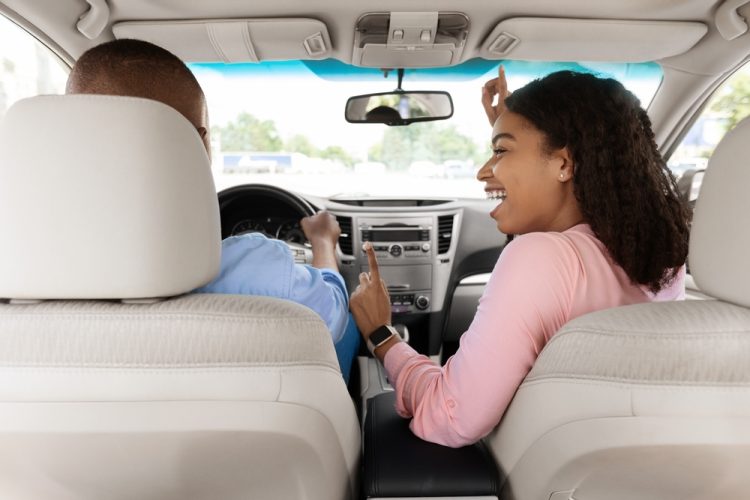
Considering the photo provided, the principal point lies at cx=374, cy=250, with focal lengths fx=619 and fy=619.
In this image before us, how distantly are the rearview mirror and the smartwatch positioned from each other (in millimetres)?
1785

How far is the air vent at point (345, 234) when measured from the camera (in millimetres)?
3658

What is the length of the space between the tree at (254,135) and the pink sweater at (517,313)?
3.17 metres

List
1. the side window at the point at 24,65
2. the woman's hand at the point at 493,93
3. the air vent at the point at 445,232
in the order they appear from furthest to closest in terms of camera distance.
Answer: the air vent at the point at 445,232 < the side window at the point at 24,65 < the woman's hand at the point at 493,93

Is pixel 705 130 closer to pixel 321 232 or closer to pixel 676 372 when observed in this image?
pixel 321 232

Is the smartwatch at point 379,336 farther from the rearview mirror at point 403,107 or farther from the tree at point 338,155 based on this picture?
the tree at point 338,155

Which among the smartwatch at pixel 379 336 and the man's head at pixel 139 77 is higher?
the man's head at pixel 139 77

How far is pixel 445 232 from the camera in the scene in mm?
3715

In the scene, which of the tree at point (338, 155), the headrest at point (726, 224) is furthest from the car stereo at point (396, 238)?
the headrest at point (726, 224)

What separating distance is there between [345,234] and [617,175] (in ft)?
7.56

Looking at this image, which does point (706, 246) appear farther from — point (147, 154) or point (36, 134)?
point (36, 134)

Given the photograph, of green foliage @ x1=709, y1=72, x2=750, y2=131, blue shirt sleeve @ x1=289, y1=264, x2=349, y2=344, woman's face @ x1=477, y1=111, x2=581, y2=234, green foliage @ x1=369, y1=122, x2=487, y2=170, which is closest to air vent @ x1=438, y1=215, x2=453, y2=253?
green foliage @ x1=369, y1=122, x2=487, y2=170

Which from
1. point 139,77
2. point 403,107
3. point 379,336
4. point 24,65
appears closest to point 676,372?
point 379,336

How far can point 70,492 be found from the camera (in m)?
1.35

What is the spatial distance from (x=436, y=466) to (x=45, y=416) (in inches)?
33.4
